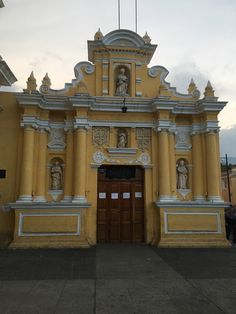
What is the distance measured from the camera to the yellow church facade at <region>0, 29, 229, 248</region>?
988 centimetres

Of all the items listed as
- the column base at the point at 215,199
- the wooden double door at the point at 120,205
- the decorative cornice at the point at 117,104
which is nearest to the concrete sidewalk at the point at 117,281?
the wooden double door at the point at 120,205

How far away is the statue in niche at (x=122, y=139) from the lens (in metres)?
10.9

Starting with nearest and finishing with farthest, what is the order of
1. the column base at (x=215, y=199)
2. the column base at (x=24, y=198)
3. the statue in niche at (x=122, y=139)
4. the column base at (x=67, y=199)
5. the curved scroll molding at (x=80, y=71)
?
1. the column base at (x=24, y=198)
2. the column base at (x=67, y=199)
3. the column base at (x=215, y=199)
4. the statue in niche at (x=122, y=139)
5. the curved scroll molding at (x=80, y=71)

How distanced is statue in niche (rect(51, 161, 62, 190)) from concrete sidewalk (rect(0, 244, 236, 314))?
99.0 inches

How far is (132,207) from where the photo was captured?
34.9 ft

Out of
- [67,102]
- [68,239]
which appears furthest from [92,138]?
[68,239]

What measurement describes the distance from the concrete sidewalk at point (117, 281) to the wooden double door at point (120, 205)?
159 centimetres

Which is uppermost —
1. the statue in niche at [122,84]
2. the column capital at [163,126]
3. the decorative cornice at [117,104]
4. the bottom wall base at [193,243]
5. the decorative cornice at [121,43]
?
the decorative cornice at [121,43]

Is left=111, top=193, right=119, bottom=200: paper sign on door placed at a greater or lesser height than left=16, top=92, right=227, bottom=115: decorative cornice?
lesser

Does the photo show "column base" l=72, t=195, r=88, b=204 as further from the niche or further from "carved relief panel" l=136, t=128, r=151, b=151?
the niche

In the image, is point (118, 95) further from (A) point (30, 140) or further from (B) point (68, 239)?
(B) point (68, 239)

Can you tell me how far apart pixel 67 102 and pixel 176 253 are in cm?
647

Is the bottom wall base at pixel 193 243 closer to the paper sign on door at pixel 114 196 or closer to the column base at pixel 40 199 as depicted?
the paper sign on door at pixel 114 196

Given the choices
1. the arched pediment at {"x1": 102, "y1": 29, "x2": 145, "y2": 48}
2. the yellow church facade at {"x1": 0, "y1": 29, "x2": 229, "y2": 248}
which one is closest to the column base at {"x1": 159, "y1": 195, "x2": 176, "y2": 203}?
the yellow church facade at {"x1": 0, "y1": 29, "x2": 229, "y2": 248}
